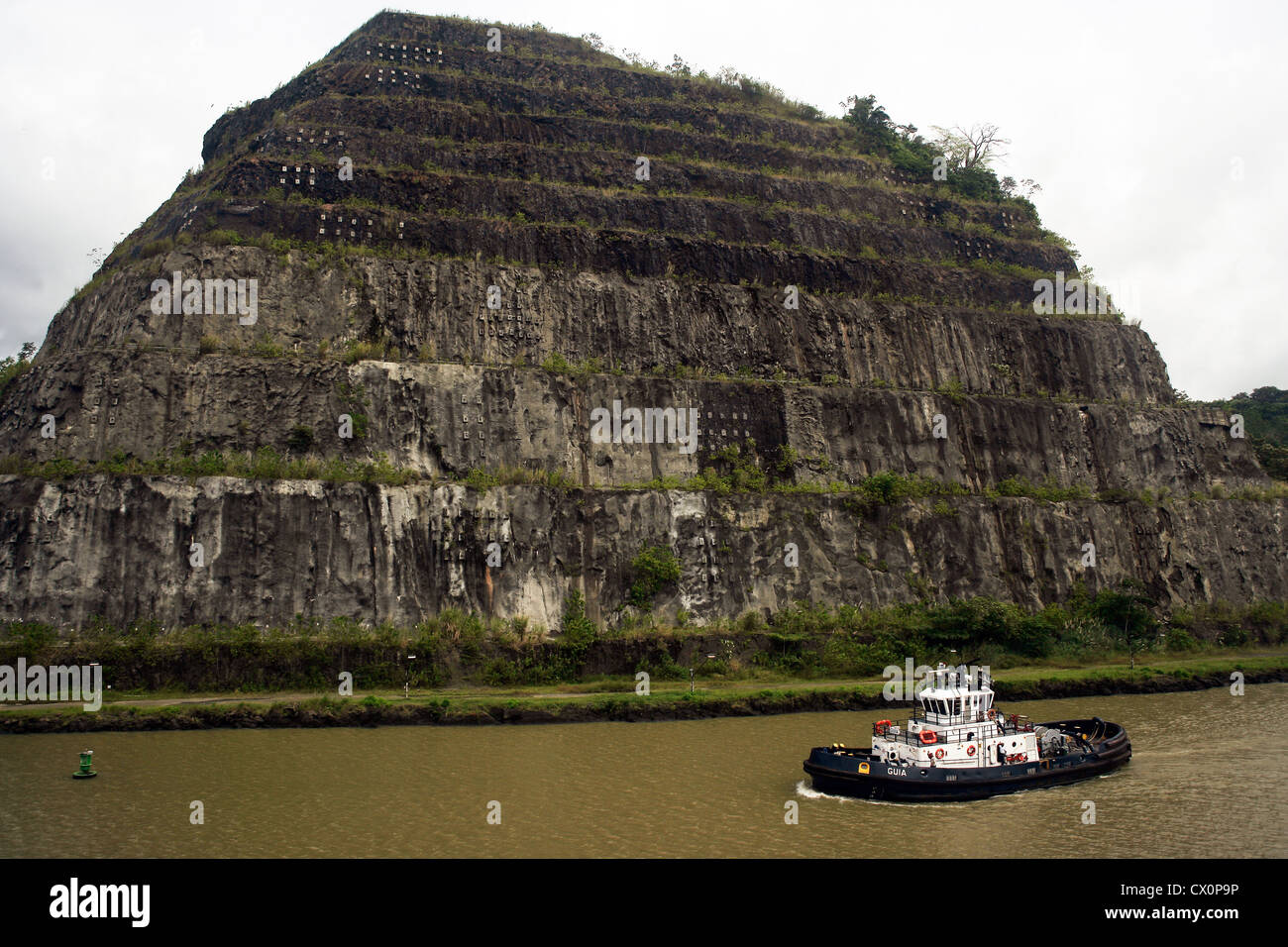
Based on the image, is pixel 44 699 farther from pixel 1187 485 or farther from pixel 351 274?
pixel 1187 485

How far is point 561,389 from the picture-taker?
42.1 meters

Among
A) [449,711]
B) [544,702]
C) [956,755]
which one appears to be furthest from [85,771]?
[956,755]

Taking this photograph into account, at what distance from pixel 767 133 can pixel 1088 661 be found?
125ft

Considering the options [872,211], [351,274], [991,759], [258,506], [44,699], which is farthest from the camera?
[872,211]

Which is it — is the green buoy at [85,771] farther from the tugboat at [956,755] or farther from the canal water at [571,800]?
the tugboat at [956,755]

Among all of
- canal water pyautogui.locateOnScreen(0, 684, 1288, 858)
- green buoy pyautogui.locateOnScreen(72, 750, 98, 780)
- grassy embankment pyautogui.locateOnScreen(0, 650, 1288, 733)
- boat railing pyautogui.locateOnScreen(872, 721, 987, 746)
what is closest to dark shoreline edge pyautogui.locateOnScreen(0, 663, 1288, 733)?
grassy embankment pyautogui.locateOnScreen(0, 650, 1288, 733)

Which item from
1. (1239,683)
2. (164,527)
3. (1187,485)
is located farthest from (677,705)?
(1187,485)

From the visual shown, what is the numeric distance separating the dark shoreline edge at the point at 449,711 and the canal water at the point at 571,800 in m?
0.77

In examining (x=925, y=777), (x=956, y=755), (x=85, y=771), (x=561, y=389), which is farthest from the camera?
(x=561, y=389)

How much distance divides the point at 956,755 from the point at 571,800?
9.18 m

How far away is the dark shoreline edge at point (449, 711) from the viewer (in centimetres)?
2783

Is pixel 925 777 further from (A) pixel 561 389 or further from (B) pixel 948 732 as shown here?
(A) pixel 561 389

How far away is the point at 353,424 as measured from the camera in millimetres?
38625

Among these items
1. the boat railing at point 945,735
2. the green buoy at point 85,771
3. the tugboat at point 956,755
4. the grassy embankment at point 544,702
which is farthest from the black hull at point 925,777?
the green buoy at point 85,771
